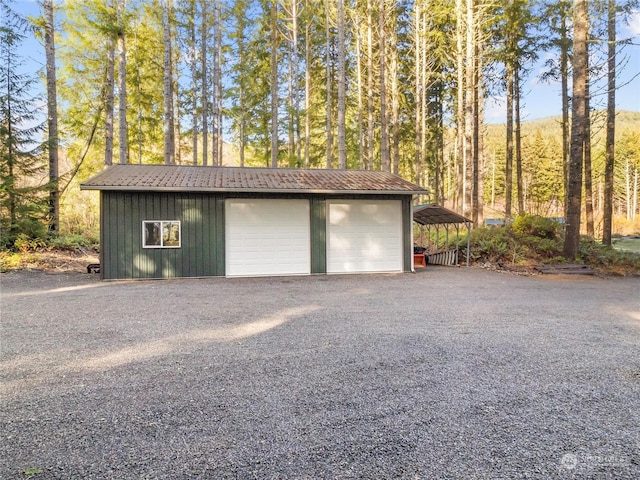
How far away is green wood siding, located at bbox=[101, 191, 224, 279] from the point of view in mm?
9414

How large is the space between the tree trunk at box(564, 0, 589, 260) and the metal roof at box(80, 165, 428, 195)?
14.2 ft

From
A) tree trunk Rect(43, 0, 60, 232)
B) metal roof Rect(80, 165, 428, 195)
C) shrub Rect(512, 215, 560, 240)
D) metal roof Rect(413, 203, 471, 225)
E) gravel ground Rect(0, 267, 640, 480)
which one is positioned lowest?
gravel ground Rect(0, 267, 640, 480)

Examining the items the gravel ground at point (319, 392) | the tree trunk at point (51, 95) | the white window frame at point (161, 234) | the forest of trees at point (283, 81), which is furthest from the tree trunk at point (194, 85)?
the gravel ground at point (319, 392)

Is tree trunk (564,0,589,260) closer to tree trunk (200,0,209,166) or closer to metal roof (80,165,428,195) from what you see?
metal roof (80,165,428,195)

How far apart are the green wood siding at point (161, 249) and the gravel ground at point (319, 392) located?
352 centimetres

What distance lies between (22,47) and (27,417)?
519 inches

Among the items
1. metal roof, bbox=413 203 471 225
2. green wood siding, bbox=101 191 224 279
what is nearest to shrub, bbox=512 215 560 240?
metal roof, bbox=413 203 471 225

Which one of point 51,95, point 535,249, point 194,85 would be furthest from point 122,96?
point 535,249

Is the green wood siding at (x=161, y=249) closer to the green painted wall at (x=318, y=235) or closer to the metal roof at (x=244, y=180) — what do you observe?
the metal roof at (x=244, y=180)

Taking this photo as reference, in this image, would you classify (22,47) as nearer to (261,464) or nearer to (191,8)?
(191,8)

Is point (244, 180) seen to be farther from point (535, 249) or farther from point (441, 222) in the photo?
point (535, 249)

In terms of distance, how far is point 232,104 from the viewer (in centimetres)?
1991

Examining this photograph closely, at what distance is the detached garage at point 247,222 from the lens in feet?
31.2

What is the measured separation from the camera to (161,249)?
32.0 feet
